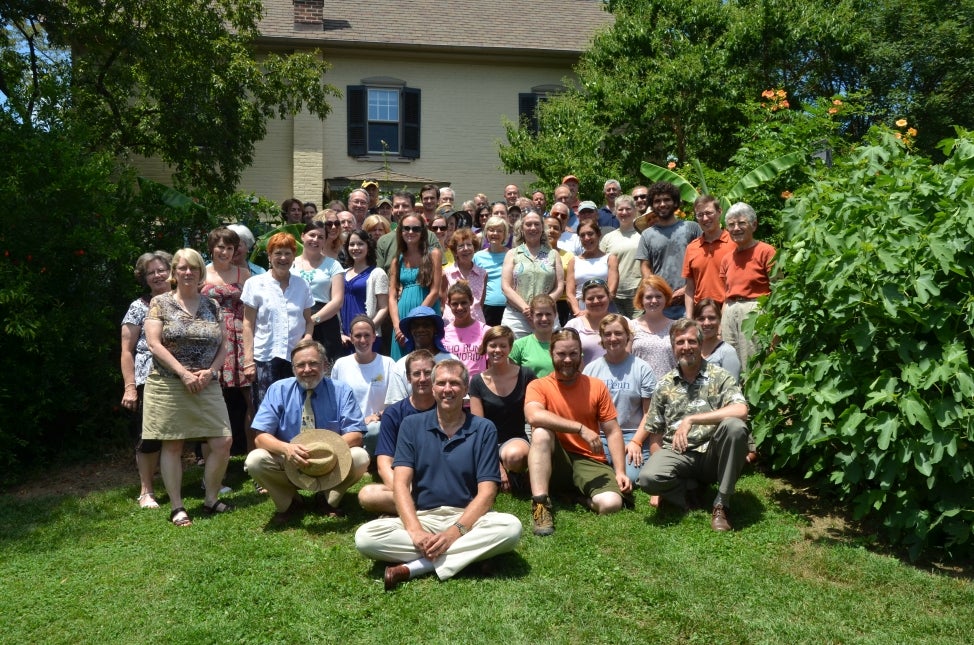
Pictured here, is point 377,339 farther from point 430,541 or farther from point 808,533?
point 808,533

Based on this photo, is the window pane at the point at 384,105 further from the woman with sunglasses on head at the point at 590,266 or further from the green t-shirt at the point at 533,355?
the green t-shirt at the point at 533,355

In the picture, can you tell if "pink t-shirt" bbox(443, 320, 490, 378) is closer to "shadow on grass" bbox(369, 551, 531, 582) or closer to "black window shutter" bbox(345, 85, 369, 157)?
"shadow on grass" bbox(369, 551, 531, 582)

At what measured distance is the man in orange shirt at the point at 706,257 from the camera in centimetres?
748

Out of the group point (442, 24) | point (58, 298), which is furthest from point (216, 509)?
point (442, 24)

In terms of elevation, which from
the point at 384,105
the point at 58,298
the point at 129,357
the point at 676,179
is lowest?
the point at 129,357

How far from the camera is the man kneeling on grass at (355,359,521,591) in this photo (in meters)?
5.04

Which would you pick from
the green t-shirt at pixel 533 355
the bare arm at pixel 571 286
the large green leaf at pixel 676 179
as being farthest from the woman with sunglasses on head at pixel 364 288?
the large green leaf at pixel 676 179

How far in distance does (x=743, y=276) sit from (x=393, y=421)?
3.26m

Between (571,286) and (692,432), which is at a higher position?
(571,286)

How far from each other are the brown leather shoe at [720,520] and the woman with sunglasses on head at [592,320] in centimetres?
177

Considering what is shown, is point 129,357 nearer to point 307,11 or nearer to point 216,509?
point 216,509

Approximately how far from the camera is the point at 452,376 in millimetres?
5336

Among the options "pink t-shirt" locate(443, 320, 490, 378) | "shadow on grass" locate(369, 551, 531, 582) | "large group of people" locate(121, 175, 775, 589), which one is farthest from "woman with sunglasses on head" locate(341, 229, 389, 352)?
"shadow on grass" locate(369, 551, 531, 582)

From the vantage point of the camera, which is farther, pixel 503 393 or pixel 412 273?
pixel 412 273
